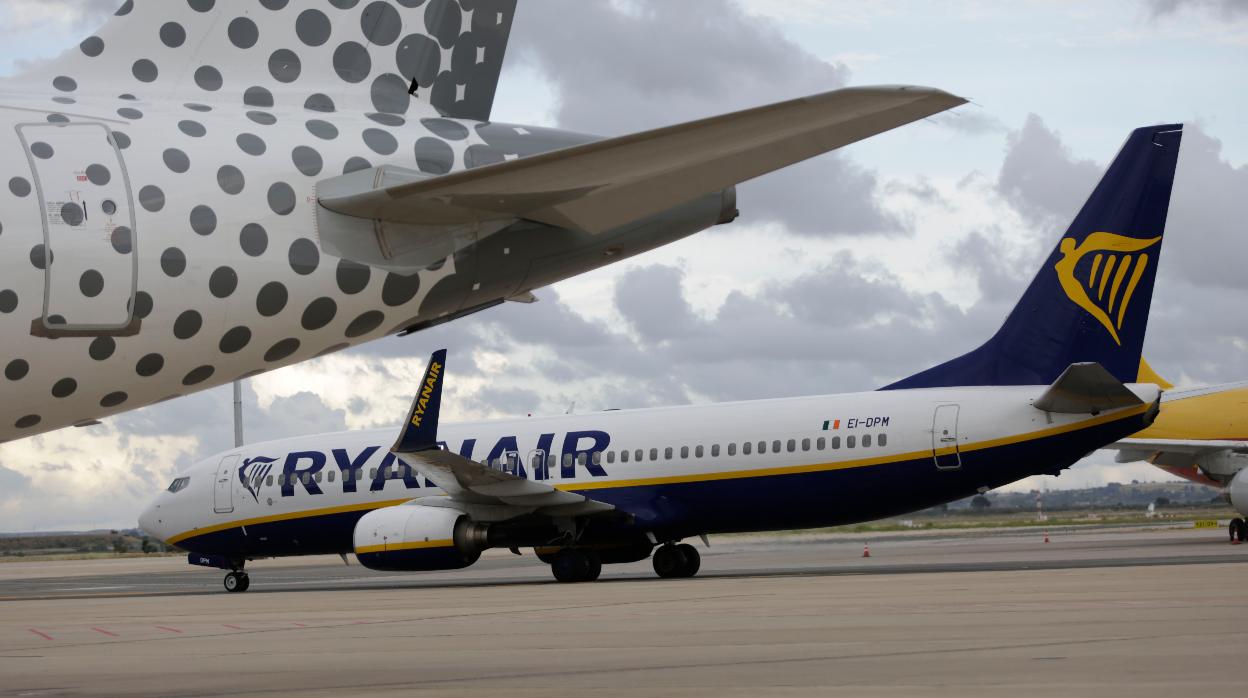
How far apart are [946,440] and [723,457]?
3681mm

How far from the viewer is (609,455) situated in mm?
24312

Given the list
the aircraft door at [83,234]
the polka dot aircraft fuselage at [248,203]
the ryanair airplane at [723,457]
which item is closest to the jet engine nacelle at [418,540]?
the ryanair airplane at [723,457]

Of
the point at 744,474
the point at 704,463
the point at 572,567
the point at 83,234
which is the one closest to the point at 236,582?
the point at 572,567

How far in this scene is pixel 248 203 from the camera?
5395mm

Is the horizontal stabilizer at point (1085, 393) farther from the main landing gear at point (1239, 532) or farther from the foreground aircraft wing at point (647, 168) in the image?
the foreground aircraft wing at point (647, 168)

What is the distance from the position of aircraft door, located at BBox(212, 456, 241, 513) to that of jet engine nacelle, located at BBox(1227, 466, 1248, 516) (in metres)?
20.7

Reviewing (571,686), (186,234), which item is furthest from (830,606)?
(186,234)

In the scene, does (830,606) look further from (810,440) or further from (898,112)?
A: (898,112)

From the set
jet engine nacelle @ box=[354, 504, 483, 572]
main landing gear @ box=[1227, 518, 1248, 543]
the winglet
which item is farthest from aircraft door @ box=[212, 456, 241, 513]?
main landing gear @ box=[1227, 518, 1248, 543]

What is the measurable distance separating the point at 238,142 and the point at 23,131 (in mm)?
791

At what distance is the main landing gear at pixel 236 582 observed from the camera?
2617cm

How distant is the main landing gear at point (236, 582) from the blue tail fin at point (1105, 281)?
46.6 ft

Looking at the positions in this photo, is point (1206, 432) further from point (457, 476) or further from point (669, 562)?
point (457, 476)

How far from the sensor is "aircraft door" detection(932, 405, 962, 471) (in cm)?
2136
